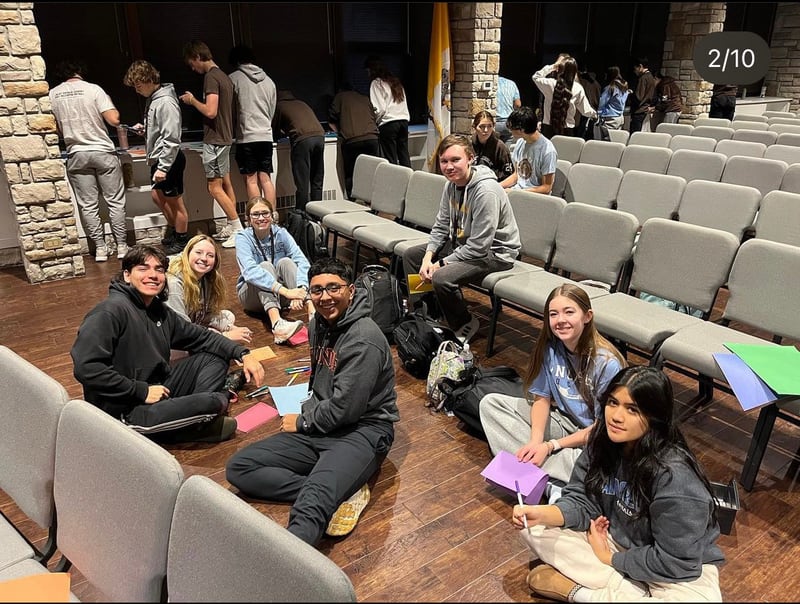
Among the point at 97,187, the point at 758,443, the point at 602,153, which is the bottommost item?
the point at 758,443

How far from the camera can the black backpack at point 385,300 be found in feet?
12.1

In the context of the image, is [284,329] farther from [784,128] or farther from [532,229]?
[784,128]

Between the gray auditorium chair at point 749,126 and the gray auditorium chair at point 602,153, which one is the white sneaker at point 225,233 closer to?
the gray auditorium chair at point 602,153

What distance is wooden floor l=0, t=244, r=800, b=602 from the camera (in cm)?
201

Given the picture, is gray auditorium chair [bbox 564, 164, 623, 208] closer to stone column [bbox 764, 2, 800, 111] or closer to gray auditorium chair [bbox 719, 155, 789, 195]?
gray auditorium chair [bbox 719, 155, 789, 195]

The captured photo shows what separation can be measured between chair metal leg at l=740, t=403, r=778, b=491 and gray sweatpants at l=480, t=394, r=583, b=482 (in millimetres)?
687

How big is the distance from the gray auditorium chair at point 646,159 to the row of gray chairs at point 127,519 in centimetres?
514

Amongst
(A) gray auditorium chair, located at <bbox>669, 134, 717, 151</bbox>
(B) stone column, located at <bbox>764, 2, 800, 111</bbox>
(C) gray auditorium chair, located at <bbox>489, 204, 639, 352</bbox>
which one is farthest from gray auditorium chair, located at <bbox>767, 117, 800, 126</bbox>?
(C) gray auditorium chair, located at <bbox>489, 204, 639, 352</bbox>

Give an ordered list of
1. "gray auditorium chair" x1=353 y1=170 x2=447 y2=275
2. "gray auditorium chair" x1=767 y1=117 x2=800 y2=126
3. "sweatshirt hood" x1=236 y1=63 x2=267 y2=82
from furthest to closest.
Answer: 1. "gray auditorium chair" x1=767 y1=117 x2=800 y2=126
2. "sweatshirt hood" x1=236 y1=63 x2=267 y2=82
3. "gray auditorium chair" x1=353 y1=170 x2=447 y2=275

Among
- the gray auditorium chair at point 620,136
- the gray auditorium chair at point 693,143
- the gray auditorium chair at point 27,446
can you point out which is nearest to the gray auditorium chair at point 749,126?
the gray auditorium chair at point 693,143

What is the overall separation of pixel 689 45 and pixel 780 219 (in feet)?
24.3

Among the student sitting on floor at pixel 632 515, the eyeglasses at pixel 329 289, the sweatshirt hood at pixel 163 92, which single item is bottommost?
the student sitting on floor at pixel 632 515

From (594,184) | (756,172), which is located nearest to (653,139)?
(756,172)

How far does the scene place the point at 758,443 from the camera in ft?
7.77
